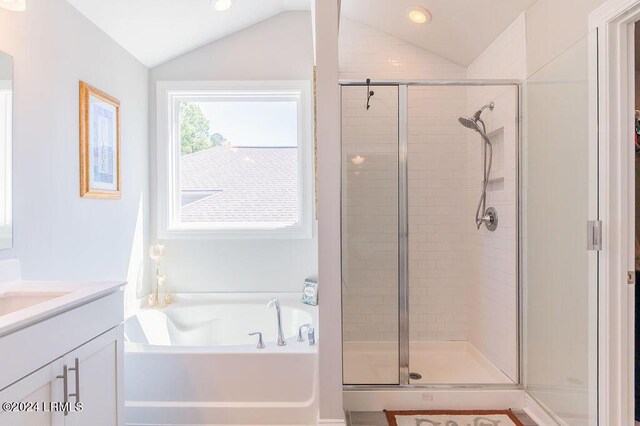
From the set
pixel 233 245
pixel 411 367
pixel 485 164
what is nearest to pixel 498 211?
pixel 485 164

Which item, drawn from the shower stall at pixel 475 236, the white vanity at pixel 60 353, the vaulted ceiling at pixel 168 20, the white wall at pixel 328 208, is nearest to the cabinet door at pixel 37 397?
the white vanity at pixel 60 353

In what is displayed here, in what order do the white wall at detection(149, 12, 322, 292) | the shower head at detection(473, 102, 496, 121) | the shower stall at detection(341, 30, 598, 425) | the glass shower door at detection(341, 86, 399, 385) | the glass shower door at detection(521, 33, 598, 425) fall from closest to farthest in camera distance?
the glass shower door at detection(521, 33, 598, 425), the shower stall at detection(341, 30, 598, 425), the glass shower door at detection(341, 86, 399, 385), the shower head at detection(473, 102, 496, 121), the white wall at detection(149, 12, 322, 292)

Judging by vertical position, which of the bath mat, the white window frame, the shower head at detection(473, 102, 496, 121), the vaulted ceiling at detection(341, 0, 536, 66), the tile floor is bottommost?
the tile floor

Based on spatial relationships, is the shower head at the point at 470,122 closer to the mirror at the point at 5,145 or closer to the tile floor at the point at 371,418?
the tile floor at the point at 371,418

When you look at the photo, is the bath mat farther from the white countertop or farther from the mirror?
the mirror

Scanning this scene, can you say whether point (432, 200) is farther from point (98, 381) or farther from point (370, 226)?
point (98, 381)

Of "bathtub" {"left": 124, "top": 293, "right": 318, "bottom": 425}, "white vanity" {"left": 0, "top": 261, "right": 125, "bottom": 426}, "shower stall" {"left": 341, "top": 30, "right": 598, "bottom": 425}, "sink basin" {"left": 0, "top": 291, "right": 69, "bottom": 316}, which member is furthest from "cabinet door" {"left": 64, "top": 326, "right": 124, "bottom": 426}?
"shower stall" {"left": 341, "top": 30, "right": 598, "bottom": 425}

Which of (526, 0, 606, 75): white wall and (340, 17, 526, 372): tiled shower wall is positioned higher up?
(526, 0, 606, 75): white wall

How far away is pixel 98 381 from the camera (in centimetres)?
142

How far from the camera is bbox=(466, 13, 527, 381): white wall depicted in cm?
230

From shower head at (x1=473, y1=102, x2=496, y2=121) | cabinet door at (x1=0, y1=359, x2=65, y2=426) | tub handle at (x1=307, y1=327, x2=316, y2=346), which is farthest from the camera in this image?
shower head at (x1=473, y1=102, x2=496, y2=121)

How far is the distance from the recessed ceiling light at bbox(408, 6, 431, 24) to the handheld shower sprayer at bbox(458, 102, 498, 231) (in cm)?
74

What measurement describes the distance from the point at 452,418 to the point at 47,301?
2.01 m

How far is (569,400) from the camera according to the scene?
1800mm
